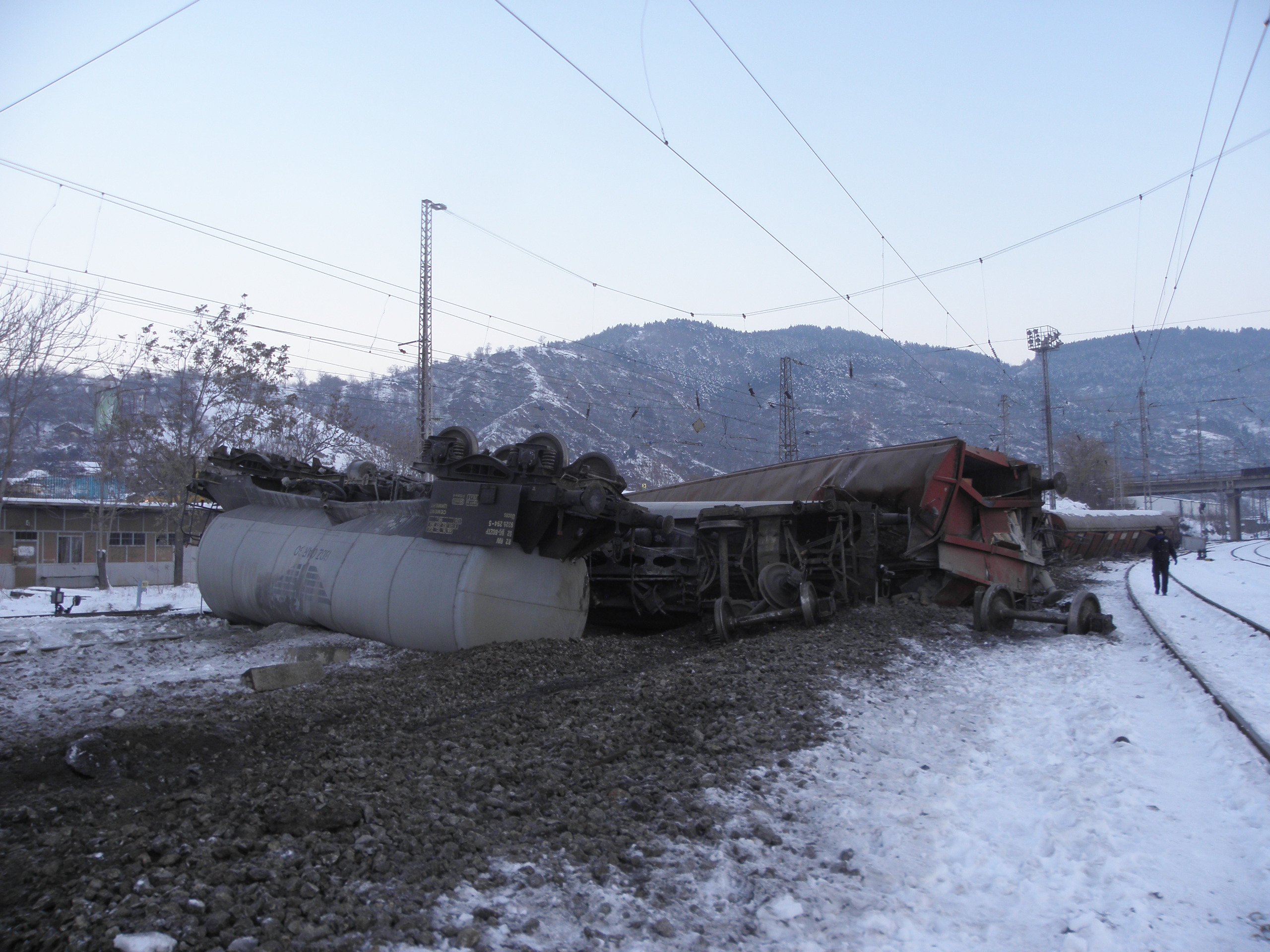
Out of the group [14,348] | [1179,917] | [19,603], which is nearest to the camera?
[1179,917]

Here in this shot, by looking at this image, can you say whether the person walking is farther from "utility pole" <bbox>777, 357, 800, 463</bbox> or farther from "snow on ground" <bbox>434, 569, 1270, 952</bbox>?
"snow on ground" <bbox>434, 569, 1270, 952</bbox>

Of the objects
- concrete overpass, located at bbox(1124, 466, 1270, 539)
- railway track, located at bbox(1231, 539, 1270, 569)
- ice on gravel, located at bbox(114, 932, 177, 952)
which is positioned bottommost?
railway track, located at bbox(1231, 539, 1270, 569)

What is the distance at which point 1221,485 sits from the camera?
72.3 metres

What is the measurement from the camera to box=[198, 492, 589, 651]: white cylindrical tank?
335 inches

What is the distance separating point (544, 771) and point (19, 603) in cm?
1624

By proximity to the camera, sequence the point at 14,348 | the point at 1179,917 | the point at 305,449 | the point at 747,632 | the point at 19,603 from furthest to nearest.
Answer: the point at 305,449 < the point at 14,348 < the point at 19,603 < the point at 747,632 < the point at 1179,917

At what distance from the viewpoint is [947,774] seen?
16.0ft

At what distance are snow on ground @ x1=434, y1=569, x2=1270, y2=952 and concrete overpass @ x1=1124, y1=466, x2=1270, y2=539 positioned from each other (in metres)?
71.8

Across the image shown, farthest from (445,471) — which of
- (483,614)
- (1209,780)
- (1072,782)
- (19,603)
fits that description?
(19,603)

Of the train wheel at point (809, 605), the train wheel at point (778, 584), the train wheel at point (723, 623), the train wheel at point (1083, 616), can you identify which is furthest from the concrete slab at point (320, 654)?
the train wheel at point (1083, 616)

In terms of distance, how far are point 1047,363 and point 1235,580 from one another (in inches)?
976

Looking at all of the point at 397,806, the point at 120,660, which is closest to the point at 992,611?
the point at 397,806

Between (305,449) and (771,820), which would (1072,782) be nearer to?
(771,820)

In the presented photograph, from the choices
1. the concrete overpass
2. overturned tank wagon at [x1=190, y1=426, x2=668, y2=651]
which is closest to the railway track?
the concrete overpass
